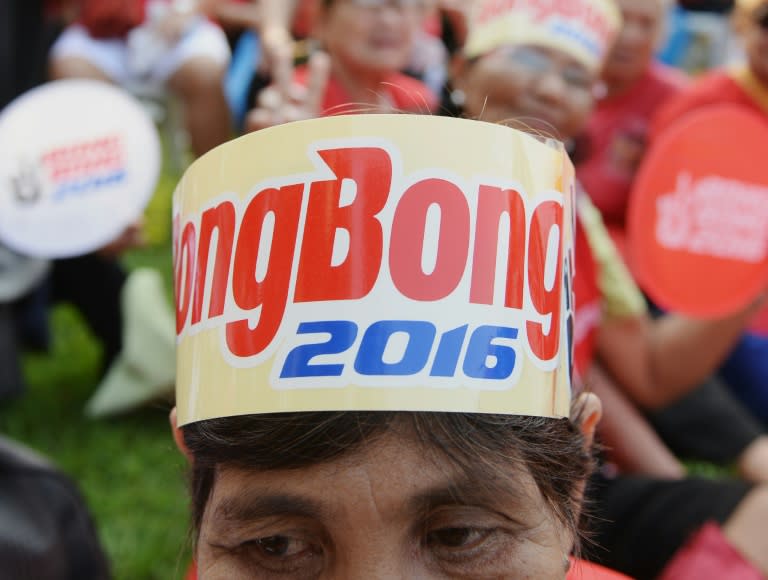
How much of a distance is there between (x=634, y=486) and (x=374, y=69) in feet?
6.26

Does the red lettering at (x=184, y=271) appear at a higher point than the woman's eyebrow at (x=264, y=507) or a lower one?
higher

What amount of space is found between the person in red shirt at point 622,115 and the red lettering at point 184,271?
104 inches

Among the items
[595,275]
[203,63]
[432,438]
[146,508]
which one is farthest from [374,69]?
[432,438]

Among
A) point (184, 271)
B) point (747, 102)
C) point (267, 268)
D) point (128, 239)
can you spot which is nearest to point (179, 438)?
point (184, 271)

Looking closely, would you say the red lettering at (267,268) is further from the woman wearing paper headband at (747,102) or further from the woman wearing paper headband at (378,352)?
the woman wearing paper headband at (747,102)

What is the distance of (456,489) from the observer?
1065 mm

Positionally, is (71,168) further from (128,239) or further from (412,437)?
(412,437)

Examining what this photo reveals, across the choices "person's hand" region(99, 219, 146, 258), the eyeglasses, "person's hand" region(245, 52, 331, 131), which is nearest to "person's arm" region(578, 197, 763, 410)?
the eyeglasses

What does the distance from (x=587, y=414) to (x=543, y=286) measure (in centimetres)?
31

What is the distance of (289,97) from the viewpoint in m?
2.73

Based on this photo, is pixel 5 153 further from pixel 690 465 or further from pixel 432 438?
pixel 690 465

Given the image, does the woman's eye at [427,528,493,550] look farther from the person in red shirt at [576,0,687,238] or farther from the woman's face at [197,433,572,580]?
the person in red shirt at [576,0,687,238]

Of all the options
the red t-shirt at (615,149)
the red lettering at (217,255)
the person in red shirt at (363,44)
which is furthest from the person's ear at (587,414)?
the red t-shirt at (615,149)

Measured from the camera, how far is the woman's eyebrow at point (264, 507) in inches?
41.4
